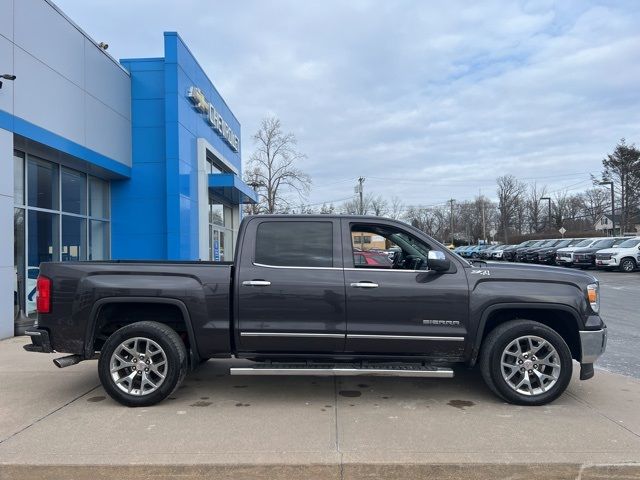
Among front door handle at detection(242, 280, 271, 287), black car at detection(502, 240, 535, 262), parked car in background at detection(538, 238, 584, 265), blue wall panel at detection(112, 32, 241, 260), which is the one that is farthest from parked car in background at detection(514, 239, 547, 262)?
front door handle at detection(242, 280, 271, 287)

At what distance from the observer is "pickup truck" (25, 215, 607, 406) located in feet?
16.0

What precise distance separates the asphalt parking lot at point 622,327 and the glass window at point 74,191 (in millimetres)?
11375

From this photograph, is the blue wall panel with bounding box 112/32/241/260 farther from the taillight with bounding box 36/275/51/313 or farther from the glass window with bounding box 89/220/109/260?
the taillight with bounding box 36/275/51/313

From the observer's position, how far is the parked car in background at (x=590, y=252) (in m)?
26.5

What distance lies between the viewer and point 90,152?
11.6 metres

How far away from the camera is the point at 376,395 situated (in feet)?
17.4

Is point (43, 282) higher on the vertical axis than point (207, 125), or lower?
lower

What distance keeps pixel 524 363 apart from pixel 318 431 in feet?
7.05

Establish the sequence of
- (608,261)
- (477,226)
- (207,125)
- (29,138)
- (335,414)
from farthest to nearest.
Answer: (477,226) < (608,261) < (207,125) < (29,138) < (335,414)

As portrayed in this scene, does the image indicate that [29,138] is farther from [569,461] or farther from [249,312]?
[569,461]

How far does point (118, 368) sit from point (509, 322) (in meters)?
3.90

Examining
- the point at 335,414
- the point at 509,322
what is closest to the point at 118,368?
the point at 335,414

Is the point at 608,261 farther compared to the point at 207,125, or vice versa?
the point at 608,261

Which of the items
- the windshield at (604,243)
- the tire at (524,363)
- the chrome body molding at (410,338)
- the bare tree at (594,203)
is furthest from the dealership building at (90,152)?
the bare tree at (594,203)
